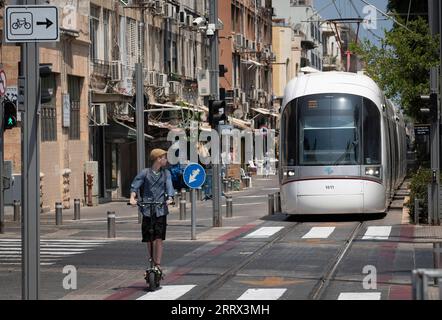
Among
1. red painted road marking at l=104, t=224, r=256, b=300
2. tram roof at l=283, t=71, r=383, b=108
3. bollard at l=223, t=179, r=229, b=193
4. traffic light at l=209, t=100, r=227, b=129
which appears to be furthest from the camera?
bollard at l=223, t=179, r=229, b=193

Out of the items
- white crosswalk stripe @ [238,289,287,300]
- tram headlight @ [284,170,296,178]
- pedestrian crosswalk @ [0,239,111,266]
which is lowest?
white crosswalk stripe @ [238,289,287,300]

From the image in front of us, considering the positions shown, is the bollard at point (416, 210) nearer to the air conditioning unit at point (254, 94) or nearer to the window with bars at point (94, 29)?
the window with bars at point (94, 29)

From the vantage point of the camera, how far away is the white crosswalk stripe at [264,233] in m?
26.3

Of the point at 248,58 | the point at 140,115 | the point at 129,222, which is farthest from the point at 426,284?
the point at 248,58

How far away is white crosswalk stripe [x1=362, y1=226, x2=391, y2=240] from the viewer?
25.3 metres

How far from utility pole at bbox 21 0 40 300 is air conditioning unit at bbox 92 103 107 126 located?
30555 mm

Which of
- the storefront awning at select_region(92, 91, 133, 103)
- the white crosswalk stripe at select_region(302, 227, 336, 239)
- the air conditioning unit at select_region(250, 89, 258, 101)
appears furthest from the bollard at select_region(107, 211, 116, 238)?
the air conditioning unit at select_region(250, 89, 258, 101)

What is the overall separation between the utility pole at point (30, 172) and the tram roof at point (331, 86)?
16.9 meters

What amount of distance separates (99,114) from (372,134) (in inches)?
Result: 659

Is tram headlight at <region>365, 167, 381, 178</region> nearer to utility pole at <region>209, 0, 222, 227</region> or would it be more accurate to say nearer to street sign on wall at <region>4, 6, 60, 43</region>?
utility pole at <region>209, 0, 222, 227</region>

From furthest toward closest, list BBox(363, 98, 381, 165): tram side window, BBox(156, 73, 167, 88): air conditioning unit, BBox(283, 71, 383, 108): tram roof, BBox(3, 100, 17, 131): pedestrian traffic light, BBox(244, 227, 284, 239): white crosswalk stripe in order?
BBox(156, 73, 167, 88): air conditioning unit → BBox(283, 71, 383, 108): tram roof → BBox(363, 98, 381, 165): tram side window → BBox(3, 100, 17, 131): pedestrian traffic light → BBox(244, 227, 284, 239): white crosswalk stripe

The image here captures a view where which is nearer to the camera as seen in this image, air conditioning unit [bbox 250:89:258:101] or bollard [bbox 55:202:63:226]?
bollard [bbox 55:202:63:226]

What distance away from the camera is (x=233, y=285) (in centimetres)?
1738
